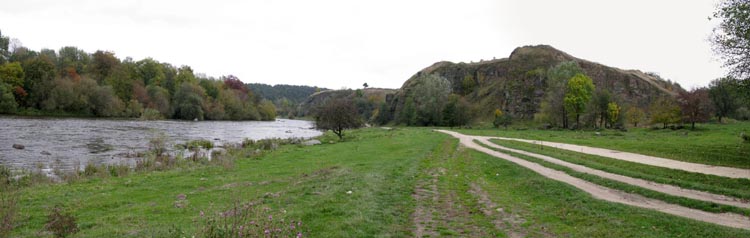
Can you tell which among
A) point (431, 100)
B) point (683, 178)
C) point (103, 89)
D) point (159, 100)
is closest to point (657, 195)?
point (683, 178)

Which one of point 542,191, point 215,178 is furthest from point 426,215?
point 215,178

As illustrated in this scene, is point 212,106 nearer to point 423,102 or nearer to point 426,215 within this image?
point 423,102

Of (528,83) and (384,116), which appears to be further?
(384,116)

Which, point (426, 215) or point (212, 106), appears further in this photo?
point (212, 106)

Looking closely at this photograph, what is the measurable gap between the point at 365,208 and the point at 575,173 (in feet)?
35.5

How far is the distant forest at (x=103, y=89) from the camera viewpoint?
8131cm

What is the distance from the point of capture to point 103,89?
86750mm

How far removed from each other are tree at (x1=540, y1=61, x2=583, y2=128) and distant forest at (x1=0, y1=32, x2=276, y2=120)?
65.4m

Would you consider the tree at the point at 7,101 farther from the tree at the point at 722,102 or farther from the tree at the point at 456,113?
the tree at the point at 722,102

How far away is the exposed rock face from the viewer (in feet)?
358

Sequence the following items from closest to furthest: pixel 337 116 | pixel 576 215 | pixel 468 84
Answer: pixel 576 215
pixel 337 116
pixel 468 84

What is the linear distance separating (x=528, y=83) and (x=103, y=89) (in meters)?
107

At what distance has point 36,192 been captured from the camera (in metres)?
15.3

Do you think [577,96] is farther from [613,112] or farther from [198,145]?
[198,145]
